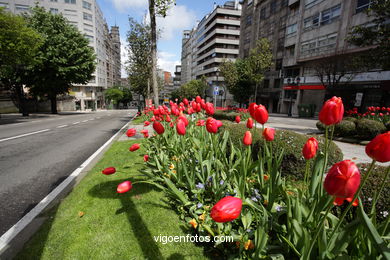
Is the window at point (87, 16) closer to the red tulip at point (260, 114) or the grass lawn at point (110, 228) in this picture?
the grass lawn at point (110, 228)

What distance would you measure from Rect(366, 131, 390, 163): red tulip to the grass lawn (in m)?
1.76

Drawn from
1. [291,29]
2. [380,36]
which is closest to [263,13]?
[291,29]

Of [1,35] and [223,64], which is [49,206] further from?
[223,64]

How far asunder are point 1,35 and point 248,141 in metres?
19.8

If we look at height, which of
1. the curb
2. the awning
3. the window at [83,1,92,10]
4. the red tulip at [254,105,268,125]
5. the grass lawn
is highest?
the window at [83,1,92,10]

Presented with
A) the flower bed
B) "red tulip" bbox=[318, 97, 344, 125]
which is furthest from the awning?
"red tulip" bbox=[318, 97, 344, 125]

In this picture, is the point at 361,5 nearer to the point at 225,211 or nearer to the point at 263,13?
the point at 263,13

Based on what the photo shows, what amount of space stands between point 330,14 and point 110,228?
3444 centimetres

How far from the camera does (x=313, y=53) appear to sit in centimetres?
2819

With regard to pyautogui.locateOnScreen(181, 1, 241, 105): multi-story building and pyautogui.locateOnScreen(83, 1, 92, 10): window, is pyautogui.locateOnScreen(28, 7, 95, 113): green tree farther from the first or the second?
pyautogui.locateOnScreen(181, 1, 241, 105): multi-story building

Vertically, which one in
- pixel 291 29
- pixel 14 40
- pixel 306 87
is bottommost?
pixel 306 87

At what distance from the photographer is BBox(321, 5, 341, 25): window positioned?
80.9 ft

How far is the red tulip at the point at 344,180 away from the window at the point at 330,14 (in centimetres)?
3286

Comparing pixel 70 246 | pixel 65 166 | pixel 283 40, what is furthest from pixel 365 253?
pixel 283 40
